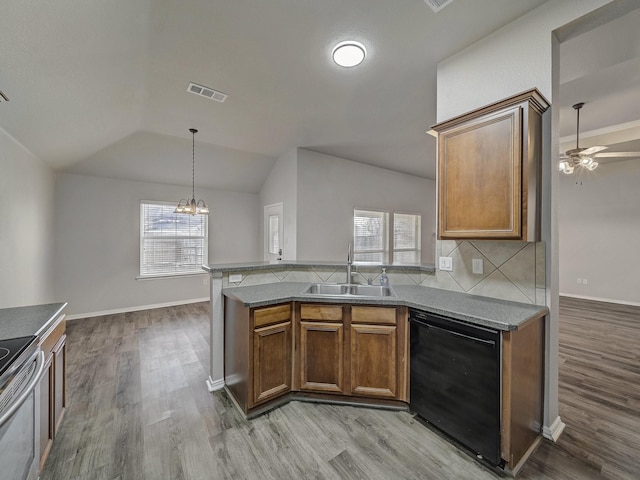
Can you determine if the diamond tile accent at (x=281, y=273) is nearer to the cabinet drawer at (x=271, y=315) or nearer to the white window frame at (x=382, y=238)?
the cabinet drawer at (x=271, y=315)

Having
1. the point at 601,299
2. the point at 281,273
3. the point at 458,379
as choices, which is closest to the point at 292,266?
the point at 281,273

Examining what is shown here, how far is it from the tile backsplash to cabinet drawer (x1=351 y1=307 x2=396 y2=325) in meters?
0.64

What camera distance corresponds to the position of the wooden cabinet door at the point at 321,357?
2.19 meters

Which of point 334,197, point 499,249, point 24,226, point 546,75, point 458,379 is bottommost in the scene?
point 458,379

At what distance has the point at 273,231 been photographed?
5555 millimetres

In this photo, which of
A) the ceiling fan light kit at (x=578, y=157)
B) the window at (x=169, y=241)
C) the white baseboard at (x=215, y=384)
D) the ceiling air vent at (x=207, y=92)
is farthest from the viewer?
the window at (x=169, y=241)

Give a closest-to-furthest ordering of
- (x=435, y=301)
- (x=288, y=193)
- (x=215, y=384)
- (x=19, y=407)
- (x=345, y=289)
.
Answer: (x=19, y=407) → (x=435, y=301) → (x=215, y=384) → (x=345, y=289) → (x=288, y=193)

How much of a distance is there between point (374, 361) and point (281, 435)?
33.9 inches

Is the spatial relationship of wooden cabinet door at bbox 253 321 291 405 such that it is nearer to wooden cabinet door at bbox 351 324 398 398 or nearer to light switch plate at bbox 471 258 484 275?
wooden cabinet door at bbox 351 324 398 398

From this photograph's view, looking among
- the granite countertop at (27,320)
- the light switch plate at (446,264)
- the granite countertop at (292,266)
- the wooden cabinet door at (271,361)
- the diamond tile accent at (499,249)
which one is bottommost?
the wooden cabinet door at (271,361)

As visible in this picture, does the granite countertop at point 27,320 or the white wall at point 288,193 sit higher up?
the white wall at point 288,193

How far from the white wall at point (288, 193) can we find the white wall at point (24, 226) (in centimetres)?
322

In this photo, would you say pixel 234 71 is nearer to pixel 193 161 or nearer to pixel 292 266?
pixel 292 266

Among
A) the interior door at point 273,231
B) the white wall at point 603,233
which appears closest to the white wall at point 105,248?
the interior door at point 273,231
